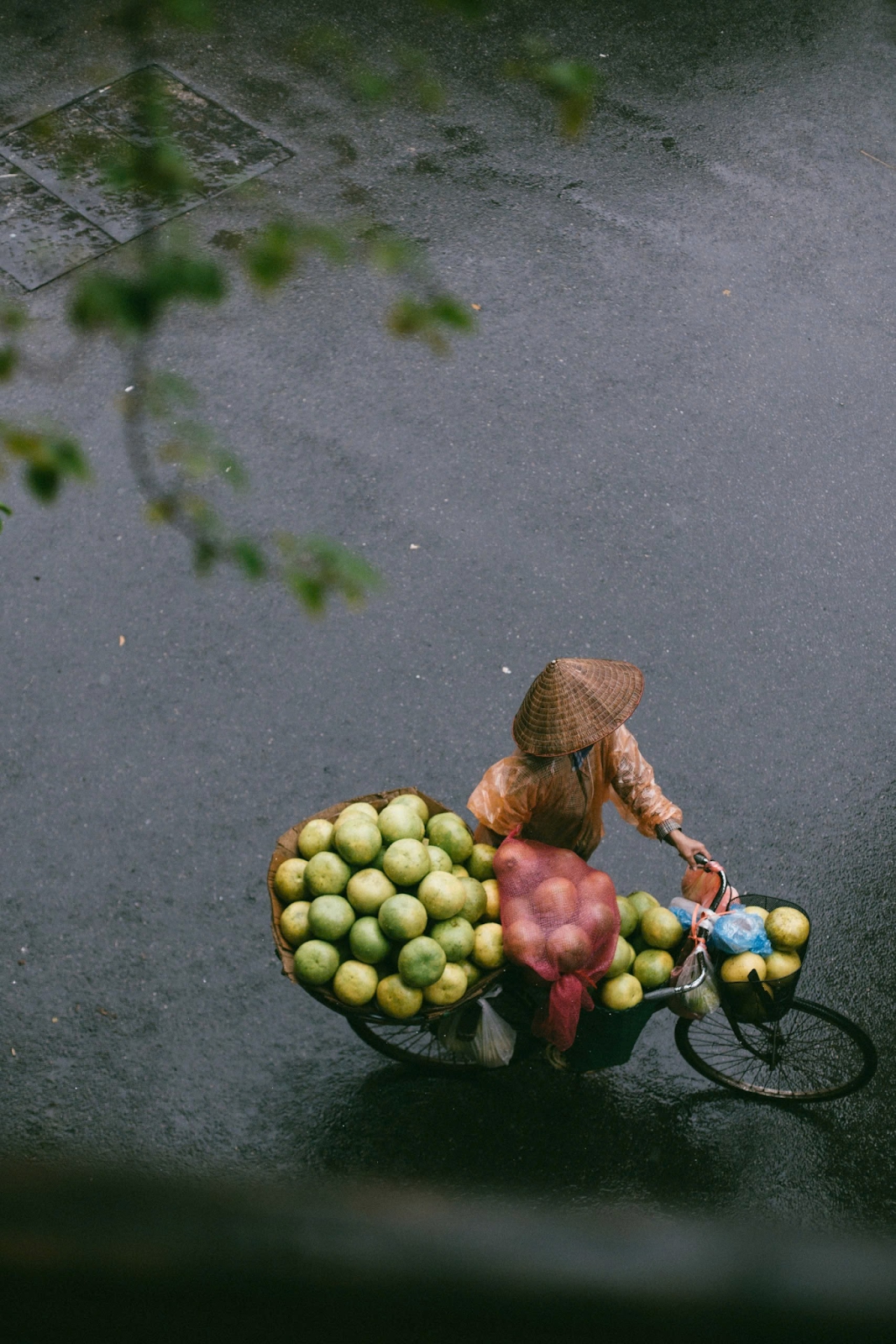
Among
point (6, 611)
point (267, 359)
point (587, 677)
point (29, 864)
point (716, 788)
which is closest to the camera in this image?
point (587, 677)

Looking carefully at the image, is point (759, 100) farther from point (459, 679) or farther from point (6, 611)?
point (6, 611)

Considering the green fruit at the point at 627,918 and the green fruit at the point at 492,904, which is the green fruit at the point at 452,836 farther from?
the green fruit at the point at 627,918

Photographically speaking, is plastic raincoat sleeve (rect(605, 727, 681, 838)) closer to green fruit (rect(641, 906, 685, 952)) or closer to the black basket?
green fruit (rect(641, 906, 685, 952))

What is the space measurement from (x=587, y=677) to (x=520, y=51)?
24.3ft

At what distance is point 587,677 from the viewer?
13.1 ft

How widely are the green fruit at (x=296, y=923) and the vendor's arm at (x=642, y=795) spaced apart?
47.6 inches

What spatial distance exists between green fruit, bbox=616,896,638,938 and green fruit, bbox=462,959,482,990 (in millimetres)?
515

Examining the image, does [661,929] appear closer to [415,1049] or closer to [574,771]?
[574,771]

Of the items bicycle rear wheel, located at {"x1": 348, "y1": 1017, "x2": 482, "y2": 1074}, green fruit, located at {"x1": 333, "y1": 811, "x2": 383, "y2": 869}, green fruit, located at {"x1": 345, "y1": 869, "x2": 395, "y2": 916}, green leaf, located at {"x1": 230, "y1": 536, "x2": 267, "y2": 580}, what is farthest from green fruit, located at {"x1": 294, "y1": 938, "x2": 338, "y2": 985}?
green leaf, located at {"x1": 230, "y1": 536, "x2": 267, "y2": 580}

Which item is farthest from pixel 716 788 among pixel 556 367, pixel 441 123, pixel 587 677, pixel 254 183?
pixel 441 123

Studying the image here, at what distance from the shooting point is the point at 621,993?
401cm

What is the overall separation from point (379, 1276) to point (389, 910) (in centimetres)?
220

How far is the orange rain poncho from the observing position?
415 cm

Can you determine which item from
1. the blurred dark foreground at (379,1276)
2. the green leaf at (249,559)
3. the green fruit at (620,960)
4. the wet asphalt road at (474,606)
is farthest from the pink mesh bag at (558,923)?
the green leaf at (249,559)
